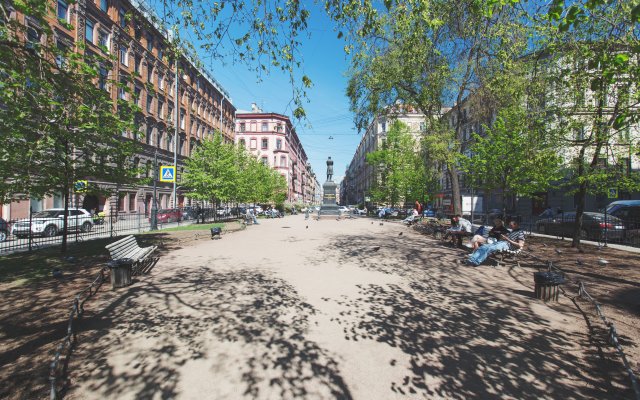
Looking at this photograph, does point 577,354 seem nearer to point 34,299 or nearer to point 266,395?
point 266,395

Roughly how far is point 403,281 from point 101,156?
10.5 m

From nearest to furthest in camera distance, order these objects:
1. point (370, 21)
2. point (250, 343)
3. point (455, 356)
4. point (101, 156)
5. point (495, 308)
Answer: point (455, 356) < point (250, 343) < point (495, 308) < point (370, 21) < point (101, 156)

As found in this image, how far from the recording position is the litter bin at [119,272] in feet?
21.1

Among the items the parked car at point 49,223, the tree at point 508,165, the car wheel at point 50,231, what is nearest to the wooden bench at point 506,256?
the tree at point 508,165

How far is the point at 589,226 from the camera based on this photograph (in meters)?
15.3

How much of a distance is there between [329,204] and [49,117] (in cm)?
3317

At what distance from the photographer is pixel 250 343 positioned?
4020mm

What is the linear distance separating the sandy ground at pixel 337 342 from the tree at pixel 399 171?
1089 inches

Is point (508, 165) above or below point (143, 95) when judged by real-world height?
below

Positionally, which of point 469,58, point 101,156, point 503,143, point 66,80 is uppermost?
point 469,58

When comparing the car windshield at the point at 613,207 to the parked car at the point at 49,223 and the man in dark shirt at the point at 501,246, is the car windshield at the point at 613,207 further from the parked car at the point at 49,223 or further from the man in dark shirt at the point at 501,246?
the parked car at the point at 49,223

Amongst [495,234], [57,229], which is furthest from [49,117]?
[495,234]

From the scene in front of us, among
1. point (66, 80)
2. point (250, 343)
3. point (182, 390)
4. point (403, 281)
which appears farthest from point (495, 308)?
point (66, 80)

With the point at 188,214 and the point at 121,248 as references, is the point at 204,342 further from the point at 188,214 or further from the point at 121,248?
the point at 188,214
